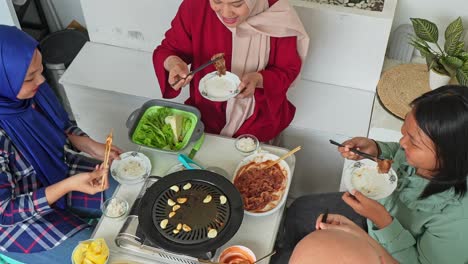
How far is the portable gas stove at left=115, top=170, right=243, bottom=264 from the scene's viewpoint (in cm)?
133

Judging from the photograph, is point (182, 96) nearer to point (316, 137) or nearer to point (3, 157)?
point (316, 137)

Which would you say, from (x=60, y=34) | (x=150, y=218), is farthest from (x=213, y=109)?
(x=60, y=34)

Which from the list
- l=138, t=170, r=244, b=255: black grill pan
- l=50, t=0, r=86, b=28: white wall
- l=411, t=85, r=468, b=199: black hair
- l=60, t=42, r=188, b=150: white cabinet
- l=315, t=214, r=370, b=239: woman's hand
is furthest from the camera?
l=50, t=0, r=86, b=28: white wall

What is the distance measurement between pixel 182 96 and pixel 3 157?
975 mm

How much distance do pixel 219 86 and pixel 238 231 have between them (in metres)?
0.59

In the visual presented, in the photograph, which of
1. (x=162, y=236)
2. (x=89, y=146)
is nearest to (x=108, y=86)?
(x=89, y=146)

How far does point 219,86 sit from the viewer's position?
71.0 inches

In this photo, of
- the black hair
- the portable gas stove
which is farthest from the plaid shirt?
the black hair

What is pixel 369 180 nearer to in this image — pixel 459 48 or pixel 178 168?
pixel 178 168

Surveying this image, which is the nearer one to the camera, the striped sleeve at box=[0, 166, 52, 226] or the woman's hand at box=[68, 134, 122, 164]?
the striped sleeve at box=[0, 166, 52, 226]

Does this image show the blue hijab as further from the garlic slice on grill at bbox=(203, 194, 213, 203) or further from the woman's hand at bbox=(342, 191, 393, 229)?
the woman's hand at bbox=(342, 191, 393, 229)

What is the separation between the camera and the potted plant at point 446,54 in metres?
2.00

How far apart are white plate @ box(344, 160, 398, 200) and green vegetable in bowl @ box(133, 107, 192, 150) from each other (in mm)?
578

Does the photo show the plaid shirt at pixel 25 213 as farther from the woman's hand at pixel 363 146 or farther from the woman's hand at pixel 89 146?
the woman's hand at pixel 363 146
